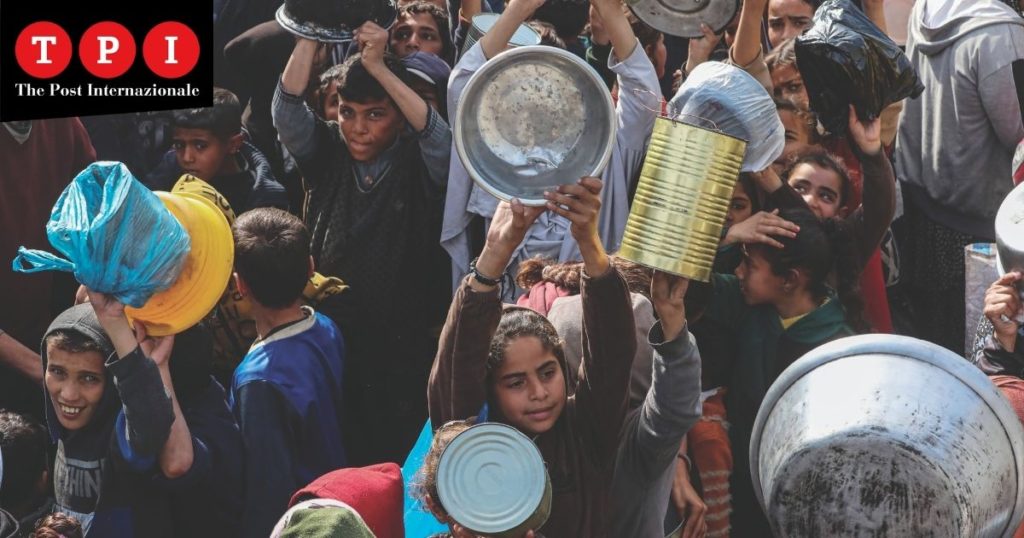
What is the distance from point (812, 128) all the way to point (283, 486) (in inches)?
85.9

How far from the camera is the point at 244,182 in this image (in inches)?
237

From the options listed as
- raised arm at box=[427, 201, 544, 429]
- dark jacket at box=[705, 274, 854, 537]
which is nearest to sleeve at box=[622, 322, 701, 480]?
raised arm at box=[427, 201, 544, 429]

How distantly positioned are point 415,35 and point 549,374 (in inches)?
104

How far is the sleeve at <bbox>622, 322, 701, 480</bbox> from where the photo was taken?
12.2ft

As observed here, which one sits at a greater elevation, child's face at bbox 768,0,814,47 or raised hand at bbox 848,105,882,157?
child's face at bbox 768,0,814,47

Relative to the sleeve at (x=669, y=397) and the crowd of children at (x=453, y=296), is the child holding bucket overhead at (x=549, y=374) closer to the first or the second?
the crowd of children at (x=453, y=296)

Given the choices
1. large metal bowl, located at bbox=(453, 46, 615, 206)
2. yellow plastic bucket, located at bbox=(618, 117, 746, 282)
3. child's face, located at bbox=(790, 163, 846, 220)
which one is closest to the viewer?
yellow plastic bucket, located at bbox=(618, 117, 746, 282)

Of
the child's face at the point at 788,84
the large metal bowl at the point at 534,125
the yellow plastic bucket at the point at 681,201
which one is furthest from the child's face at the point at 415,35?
the yellow plastic bucket at the point at 681,201

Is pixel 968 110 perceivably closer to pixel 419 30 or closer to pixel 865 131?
pixel 865 131

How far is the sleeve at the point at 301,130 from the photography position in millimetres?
5461

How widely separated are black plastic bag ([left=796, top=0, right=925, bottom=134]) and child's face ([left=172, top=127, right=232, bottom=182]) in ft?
7.95

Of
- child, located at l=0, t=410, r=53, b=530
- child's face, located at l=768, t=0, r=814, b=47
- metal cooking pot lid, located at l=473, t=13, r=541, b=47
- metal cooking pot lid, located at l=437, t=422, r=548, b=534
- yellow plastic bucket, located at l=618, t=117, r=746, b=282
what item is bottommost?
child, located at l=0, t=410, r=53, b=530

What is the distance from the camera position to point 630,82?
5.01 metres

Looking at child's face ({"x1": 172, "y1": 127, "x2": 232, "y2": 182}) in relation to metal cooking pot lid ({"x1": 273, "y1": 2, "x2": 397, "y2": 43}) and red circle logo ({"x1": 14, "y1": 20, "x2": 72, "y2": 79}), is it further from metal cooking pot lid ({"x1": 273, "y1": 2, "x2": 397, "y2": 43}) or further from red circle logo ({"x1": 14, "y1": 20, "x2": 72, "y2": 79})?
red circle logo ({"x1": 14, "y1": 20, "x2": 72, "y2": 79})
